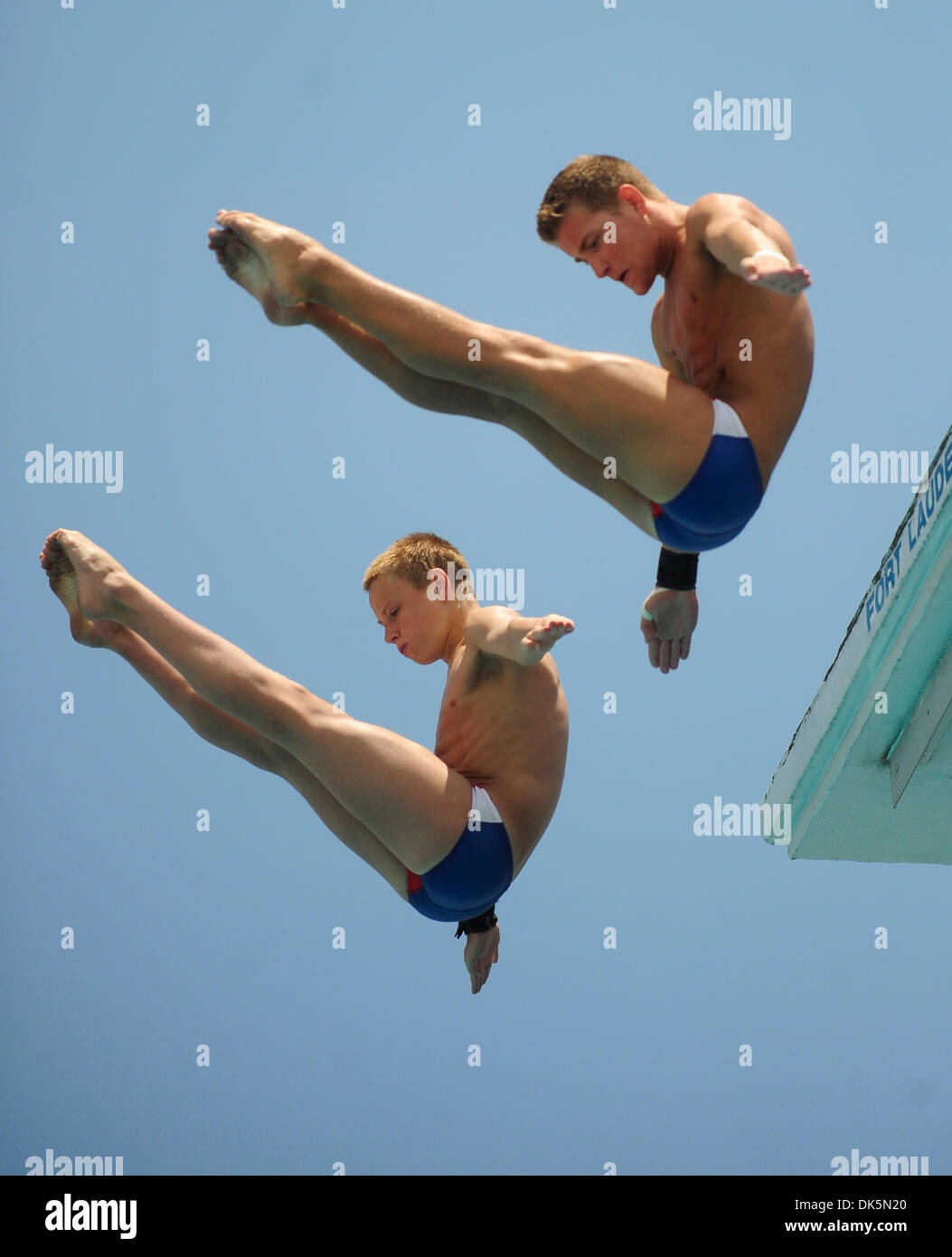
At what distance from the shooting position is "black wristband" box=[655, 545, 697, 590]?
220 inches

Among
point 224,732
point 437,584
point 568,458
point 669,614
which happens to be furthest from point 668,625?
point 224,732

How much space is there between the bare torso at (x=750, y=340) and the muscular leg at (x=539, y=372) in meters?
0.20

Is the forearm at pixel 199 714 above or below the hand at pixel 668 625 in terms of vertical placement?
below

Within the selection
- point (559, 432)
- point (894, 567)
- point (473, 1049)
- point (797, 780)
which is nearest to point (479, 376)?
point (559, 432)

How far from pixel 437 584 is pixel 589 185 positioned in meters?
1.32

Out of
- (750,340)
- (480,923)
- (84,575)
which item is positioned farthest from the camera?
(480,923)

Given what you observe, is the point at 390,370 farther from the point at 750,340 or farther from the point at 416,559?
the point at 750,340

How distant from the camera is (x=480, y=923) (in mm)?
5504

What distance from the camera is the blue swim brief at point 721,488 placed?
458 cm

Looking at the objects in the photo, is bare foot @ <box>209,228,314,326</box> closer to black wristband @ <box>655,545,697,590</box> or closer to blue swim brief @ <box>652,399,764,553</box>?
blue swim brief @ <box>652,399,764,553</box>

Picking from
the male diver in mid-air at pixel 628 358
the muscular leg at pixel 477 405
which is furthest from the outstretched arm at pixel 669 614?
the muscular leg at pixel 477 405

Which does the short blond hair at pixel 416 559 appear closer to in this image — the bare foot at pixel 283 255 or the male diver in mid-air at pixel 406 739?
the male diver in mid-air at pixel 406 739

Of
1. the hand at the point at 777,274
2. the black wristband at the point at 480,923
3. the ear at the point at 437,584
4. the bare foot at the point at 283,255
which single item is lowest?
the black wristband at the point at 480,923

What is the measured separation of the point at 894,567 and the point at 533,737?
1.50m
